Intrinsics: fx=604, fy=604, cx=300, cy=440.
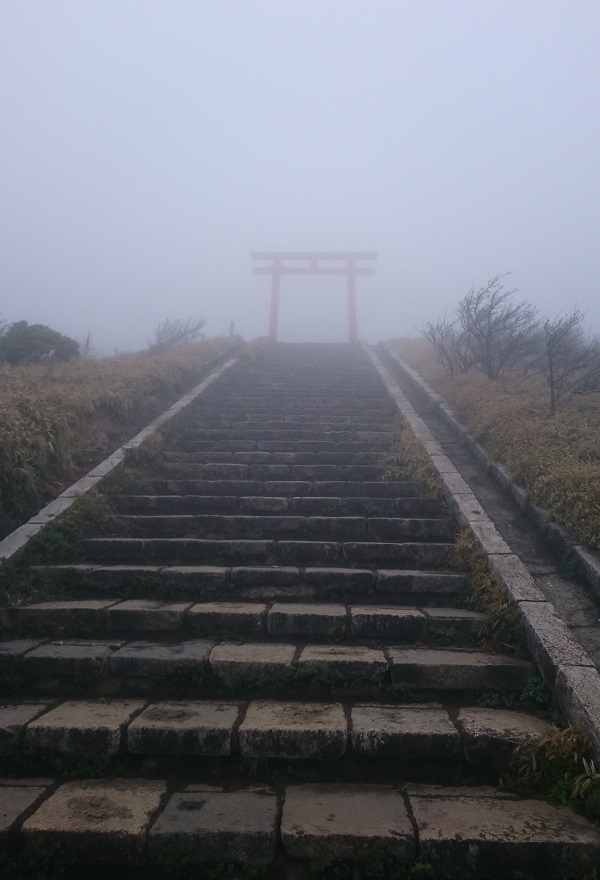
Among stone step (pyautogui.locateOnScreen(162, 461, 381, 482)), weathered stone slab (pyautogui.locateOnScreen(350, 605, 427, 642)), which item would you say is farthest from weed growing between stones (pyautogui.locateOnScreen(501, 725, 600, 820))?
stone step (pyautogui.locateOnScreen(162, 461, 381, 482))

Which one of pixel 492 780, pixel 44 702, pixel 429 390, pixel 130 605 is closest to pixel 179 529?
pixel 130 605

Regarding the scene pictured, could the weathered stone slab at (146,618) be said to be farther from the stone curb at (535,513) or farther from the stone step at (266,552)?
the stone curb at (535,513)

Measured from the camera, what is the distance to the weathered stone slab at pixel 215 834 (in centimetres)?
286

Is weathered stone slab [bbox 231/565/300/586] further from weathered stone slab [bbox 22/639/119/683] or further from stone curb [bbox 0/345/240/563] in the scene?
stone curb [bbox 0/345/240/563]

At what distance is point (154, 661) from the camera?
402cm

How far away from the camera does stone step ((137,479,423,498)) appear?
6918mm

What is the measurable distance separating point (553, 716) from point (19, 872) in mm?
2954

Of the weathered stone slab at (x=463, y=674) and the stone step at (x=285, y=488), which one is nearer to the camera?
the weathered stone slab at (x=463, y=674)

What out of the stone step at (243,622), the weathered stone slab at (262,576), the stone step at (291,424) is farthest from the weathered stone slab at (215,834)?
the stone step at (291,424)

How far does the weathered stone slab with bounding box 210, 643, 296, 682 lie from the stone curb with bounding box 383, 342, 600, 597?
2.40 metres

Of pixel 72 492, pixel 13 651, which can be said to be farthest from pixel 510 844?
pixel 72 492

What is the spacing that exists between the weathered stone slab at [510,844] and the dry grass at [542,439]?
2.47 meters

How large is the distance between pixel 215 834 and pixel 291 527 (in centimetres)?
330

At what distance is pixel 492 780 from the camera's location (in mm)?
3344
